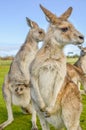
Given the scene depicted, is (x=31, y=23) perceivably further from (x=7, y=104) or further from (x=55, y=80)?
(x=55, y=80)

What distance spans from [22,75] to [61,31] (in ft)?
12.3

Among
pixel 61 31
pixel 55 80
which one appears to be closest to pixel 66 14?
pixel 61 31

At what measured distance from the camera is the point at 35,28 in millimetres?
9602

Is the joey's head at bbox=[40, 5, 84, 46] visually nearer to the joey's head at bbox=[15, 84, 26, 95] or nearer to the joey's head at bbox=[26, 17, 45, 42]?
the joey's head at bbox=[15, 84, 26, 95]

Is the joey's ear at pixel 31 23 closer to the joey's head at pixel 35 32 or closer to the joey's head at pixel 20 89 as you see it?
the joey's head at pixel 35 32

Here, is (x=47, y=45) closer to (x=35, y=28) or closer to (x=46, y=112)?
(x=46, y=112)

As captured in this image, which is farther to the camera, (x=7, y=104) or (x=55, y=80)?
(x=7, y=104)

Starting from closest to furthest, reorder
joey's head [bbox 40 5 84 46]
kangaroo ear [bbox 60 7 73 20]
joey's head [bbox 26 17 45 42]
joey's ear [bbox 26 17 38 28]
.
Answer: joey's head [bbox 40 5 84 46], kangaroo ear [bbox 60 7 73 20], joey's ear [bbox 26 17 38 28], joey's head [bbox 26 17 45 42]

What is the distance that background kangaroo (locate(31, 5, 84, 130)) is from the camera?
5742mm

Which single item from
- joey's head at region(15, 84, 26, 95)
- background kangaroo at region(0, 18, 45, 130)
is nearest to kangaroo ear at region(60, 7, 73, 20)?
background kangaroo at region(0, 18, 45, 130)

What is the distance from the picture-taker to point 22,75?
9.34 m

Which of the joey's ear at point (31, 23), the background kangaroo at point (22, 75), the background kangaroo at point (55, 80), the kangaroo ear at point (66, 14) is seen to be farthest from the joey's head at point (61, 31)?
the joey's ear at point (31, 23)

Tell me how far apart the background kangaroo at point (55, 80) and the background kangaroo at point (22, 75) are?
2919mm

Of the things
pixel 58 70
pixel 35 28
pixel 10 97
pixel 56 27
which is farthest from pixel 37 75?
pixel 35 28
